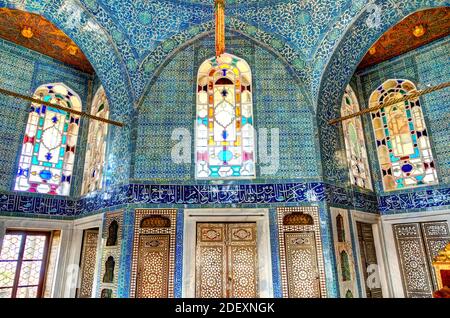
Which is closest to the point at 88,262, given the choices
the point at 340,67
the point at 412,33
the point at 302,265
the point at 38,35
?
the point at 302,265

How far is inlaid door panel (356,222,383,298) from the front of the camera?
6355 millimetres

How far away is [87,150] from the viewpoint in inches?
294

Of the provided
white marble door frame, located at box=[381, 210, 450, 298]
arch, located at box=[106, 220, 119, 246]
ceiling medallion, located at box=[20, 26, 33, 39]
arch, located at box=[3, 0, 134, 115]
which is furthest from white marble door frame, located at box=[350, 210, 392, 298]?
ceiling medallion, located at box=[20, 26, 33, 39]

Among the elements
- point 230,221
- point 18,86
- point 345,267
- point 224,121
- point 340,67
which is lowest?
point 345,267

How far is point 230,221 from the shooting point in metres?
5.82

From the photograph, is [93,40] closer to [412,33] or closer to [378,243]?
A: [412,33]

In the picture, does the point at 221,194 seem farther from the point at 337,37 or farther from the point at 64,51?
the point at 64,51

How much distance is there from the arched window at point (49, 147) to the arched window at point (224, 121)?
314 centimetres

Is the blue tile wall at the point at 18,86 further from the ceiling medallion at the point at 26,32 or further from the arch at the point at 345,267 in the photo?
the arch at the point at 345,267

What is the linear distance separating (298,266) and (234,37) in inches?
187

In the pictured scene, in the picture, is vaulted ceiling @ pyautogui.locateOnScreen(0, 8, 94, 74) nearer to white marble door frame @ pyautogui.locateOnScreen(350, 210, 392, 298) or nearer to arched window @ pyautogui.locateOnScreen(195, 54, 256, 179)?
arched window @ pyautogui.locateOnScreen(195, 54, 256, 179)

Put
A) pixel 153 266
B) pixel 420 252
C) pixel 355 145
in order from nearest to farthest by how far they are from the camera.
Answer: pixel 153 266, pixel 420 252, pixel 355 145

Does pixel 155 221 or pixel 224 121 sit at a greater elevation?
pixel 224 121

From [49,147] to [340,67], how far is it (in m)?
6.38
